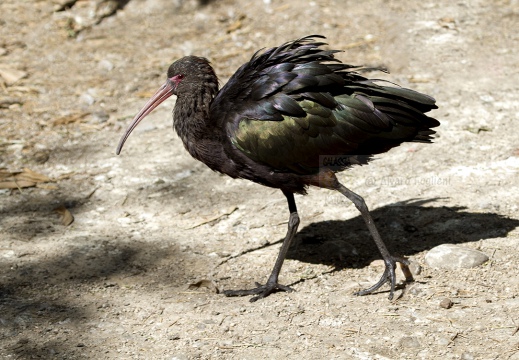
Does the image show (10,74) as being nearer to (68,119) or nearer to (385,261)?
(68,119)

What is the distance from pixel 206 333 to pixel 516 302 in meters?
2.09

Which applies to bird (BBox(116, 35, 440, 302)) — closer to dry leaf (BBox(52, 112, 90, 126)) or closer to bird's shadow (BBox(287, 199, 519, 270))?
bird's shadow (BBox(287, 199, 519, 270))

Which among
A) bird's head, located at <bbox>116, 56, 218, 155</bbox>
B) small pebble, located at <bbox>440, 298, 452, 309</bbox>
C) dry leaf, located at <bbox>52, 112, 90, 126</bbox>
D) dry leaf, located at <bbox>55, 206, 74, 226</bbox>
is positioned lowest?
dry leaf, located at <bbox>55, 206, 74, 226</bbox>

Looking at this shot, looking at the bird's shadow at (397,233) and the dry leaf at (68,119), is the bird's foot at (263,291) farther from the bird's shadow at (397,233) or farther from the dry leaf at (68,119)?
the dry leaf at (68,119)

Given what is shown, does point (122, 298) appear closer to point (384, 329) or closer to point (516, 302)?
point (384, 329)

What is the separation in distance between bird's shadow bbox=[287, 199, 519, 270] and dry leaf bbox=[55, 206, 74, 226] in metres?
1.98

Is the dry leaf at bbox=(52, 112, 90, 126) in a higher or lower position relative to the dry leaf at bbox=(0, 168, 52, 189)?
higher

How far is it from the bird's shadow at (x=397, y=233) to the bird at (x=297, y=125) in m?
0.47

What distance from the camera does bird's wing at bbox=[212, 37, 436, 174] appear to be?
557cm

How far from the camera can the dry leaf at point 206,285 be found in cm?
584

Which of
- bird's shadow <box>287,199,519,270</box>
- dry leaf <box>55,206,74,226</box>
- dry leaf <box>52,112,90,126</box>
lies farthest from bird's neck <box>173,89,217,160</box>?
dry leaf <box>52,112,90,126</box>

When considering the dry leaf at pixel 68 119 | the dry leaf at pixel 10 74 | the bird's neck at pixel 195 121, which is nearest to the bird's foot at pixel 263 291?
the bird's neck at pixel 195 121

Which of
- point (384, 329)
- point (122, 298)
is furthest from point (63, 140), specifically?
point (384, 329)

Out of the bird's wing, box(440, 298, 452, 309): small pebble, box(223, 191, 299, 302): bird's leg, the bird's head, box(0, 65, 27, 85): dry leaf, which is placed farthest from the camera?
box(0, 65, 27, 85): dry leaf
